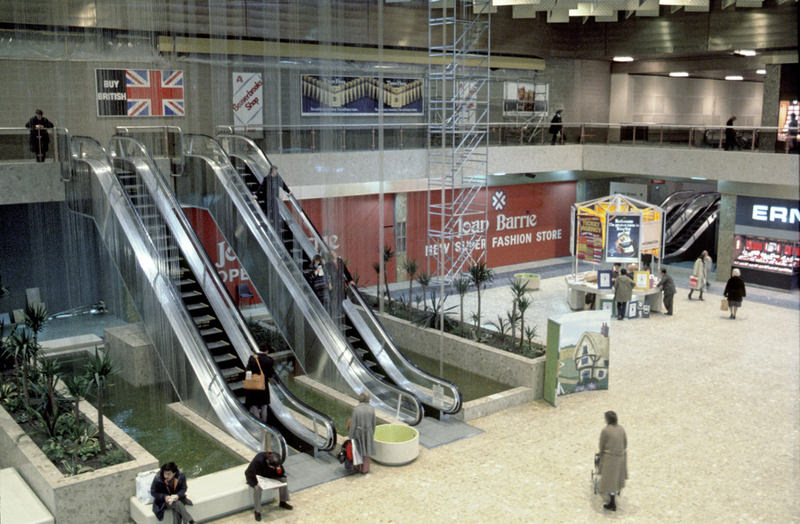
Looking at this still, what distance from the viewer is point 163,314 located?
12008 mm

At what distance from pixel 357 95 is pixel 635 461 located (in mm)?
11839

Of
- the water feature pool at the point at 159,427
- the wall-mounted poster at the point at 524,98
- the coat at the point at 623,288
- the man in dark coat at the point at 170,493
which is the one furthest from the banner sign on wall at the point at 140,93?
the wall-mounted poster at the point at 524,98

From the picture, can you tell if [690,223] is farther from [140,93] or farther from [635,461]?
[140,93]

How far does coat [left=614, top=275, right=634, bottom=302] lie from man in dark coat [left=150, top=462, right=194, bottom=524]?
11757 millimetres

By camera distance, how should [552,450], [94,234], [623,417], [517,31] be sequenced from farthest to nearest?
1. [517,31]
2. [94,234]
3. [623,417]
4. [552,450]

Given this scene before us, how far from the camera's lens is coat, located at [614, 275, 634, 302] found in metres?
17.2

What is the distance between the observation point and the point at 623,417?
11711mm

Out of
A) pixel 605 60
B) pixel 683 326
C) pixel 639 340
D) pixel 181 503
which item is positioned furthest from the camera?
pixel 605 60

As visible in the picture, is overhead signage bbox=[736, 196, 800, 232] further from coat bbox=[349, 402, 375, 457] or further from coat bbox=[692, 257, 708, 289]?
coat bbox=[349, 402, 375, 457]

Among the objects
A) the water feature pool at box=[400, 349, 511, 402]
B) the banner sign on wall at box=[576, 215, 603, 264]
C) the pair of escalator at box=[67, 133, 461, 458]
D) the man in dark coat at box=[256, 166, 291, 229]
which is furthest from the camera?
the banner sign on wall at box=[576, 215, 603, 264]

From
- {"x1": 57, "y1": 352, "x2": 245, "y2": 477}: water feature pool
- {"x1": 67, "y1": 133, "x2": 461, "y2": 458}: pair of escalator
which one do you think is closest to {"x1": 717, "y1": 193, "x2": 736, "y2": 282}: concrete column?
{"x1": 67, "y1": 133, "x2": 461, "y2": 458}: pair of escalator

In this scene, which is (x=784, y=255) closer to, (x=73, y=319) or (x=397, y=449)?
(x=397, y=449)

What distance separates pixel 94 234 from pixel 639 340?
11.0 metres

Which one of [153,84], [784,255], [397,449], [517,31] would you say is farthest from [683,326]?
[153,84]
